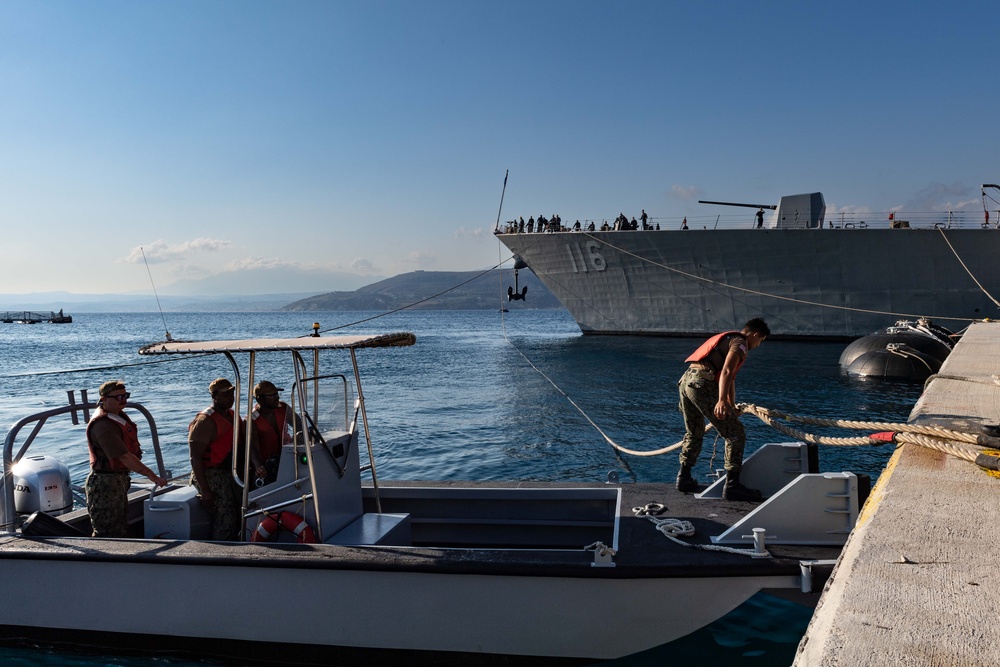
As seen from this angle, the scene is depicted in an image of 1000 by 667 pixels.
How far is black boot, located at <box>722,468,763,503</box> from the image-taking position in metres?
6.04

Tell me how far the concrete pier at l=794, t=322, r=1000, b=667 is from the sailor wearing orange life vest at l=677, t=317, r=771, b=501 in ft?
5.61

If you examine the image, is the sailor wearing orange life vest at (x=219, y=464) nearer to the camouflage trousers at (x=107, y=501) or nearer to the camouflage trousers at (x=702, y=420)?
the camouflage trousers at (x=107, y=501)

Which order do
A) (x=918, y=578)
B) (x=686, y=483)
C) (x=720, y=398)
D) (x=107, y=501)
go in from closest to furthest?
(x=918, y=578), (x=107, y=501), (x=720, y=398), (x=686, y=483)

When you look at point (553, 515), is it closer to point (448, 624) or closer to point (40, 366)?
point (448, 624)

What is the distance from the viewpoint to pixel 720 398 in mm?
5961

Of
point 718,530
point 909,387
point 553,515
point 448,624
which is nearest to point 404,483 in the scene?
point 553,515

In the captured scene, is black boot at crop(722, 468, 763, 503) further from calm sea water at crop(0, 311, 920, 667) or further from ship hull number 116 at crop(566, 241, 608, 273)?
ship hull number 116 at crop(566, 241, 608, 273)

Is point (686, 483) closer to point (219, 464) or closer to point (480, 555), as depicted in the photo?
point (480, 555)

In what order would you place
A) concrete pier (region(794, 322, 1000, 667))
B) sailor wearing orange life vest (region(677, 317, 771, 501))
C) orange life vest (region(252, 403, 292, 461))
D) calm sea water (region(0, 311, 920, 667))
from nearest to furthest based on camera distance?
concrete pier (region(794, 322, 1000, 667)), orange life vest (region(252, 403, 292, 461)), sailor wearing orange life vest (region(677, 317, 771, 501)), calm sea water (region(0, 311, 920, 667))

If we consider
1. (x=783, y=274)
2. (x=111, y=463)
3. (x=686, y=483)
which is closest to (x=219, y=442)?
(x=111, y=463)

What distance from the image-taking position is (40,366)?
39875 mm

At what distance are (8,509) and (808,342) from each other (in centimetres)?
3597

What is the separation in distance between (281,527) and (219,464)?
69cm

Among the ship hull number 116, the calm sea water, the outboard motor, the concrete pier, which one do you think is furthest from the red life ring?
the ship hull number 116
